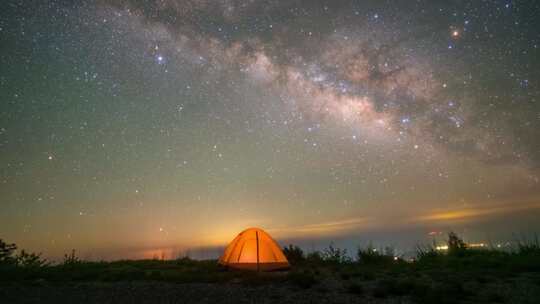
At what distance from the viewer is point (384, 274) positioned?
368 inches

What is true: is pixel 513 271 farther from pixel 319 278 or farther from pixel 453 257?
pixel 319 278

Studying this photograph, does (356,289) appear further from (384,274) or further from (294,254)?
(294,254)

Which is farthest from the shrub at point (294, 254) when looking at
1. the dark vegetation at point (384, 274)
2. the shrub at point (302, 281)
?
the shrub at point (302, 281)

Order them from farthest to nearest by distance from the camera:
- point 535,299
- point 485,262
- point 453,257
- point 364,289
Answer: point 453,257 → point 485,262 → point 364,289 → point 535,299

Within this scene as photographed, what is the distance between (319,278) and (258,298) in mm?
2743

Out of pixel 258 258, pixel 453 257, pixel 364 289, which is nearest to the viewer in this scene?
pixel 364 289

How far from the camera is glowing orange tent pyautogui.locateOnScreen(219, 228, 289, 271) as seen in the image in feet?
35.7

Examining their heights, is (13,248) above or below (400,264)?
above

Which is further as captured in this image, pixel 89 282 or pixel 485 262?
pixel 485 262

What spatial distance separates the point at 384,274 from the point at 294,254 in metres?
4.44

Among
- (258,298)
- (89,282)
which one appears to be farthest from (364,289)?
(89,282)

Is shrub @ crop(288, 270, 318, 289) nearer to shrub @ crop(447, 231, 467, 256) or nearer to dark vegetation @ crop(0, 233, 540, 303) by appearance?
dark vegetation @ crop(0, 233, 540, 303)

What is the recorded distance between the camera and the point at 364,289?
7285 mm

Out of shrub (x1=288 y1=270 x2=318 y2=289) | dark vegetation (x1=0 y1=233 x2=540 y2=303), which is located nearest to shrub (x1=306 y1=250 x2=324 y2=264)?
dark vegetation (x1=0 y1=233 x2=540 y2=303)
